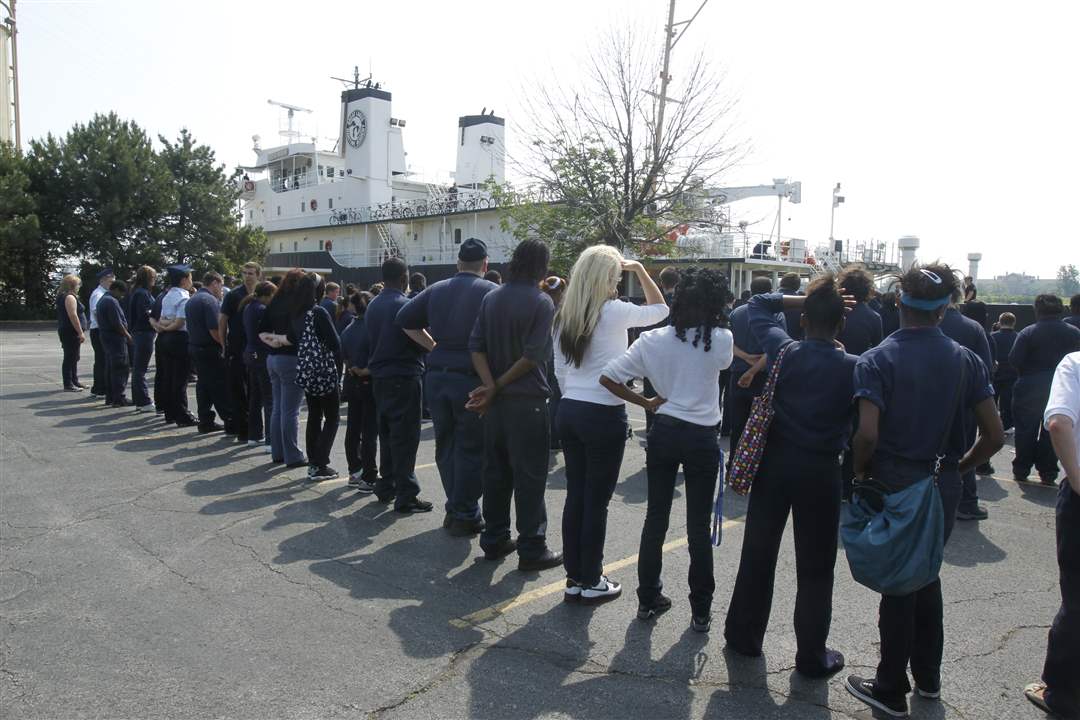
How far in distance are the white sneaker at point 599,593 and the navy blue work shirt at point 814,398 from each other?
1474mm

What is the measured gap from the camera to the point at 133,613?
4.07 m

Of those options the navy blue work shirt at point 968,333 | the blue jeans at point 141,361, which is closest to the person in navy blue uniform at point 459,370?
the navy blue work shirt at point 968,333

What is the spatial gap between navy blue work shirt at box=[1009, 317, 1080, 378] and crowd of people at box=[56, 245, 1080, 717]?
0.02 meters

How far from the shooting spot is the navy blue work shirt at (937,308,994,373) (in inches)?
223

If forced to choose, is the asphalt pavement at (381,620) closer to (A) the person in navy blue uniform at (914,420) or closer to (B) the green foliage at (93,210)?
(A) the person in navy blue uniform at (914,420)

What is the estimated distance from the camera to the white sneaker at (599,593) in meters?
4.23

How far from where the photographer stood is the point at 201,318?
28.3ft

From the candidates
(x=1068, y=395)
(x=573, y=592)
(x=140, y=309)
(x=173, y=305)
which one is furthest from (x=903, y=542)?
(x=140, y=309)

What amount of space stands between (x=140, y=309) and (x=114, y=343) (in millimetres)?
982

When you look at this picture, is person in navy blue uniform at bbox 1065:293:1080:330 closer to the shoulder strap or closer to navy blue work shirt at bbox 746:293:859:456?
the shoulder strap

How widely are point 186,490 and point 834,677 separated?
18.1ft

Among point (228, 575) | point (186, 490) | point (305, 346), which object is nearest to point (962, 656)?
point (228, 575)

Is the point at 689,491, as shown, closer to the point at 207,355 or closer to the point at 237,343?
the point at 237,343

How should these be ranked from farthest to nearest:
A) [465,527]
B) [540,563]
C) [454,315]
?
[465,527] → [454,315] → [540,563]
